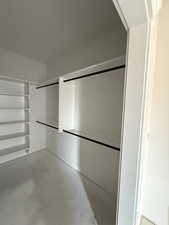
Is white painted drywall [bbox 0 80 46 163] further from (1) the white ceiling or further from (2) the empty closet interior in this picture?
(1) the white ceiling

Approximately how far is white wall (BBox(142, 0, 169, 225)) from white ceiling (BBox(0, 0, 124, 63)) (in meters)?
0.81

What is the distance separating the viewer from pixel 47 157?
286 centimetres

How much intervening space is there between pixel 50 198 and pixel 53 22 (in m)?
2.41

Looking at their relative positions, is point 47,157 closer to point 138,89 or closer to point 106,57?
point 106,57

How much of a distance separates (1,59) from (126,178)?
296 centimetres

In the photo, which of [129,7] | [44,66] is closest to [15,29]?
[44,66]

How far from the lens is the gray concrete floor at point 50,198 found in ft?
4.46

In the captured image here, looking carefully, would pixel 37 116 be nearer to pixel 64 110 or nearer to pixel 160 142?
pixel 64 110

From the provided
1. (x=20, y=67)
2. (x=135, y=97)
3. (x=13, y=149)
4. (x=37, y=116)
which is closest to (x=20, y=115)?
(x=37, y=116)

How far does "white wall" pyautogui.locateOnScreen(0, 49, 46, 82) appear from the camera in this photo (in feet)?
8.06

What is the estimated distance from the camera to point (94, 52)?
1949 millimetres

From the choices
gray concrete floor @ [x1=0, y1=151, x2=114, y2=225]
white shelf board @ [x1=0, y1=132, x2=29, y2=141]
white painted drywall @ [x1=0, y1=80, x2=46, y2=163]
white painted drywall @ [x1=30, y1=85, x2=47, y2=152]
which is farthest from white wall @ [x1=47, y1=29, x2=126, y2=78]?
gray concrete floor @ [x1=0, y1=151, x2=114, y2=225]

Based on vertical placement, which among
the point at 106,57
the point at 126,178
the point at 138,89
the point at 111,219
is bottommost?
the point at 111,219

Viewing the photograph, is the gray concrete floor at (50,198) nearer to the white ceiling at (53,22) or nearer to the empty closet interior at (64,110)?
the empty closet interior at (64,110)
